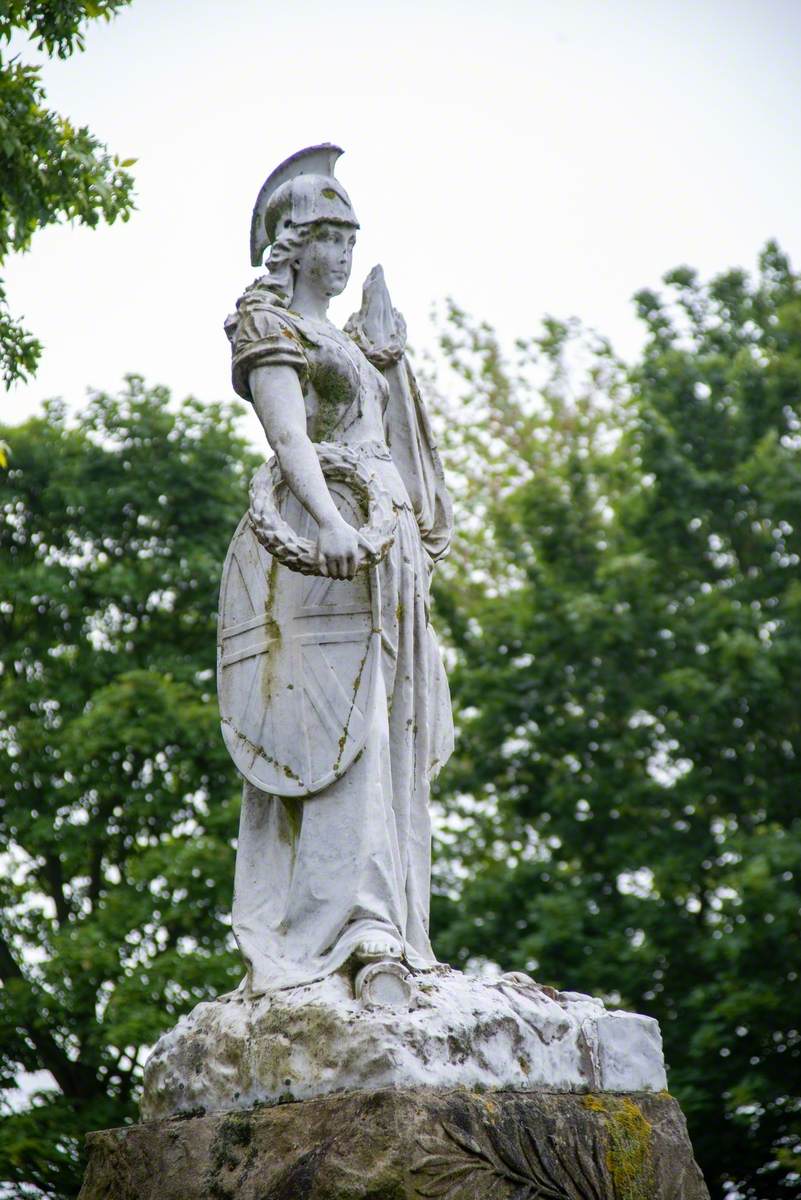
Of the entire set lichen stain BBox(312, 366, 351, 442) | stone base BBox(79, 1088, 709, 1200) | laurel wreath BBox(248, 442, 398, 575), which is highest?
lichen stain BBox(312, 366, 351, 442)

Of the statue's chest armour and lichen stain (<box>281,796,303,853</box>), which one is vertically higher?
the statue's chest armour

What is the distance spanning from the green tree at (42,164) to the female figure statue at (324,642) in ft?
12.9

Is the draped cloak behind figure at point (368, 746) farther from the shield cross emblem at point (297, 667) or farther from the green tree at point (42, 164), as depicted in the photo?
the green tree at point (42, 164)

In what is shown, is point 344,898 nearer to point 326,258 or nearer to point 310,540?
point 310,540

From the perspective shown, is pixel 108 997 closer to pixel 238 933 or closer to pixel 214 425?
pixel 214 425

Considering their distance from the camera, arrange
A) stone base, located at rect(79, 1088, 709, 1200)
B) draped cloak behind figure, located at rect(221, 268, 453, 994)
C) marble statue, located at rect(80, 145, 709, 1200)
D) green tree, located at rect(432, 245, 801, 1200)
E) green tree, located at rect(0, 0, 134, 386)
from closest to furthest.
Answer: stone base, located at rect(79, 1088, 709, 1200)
marble statue, located at rect(80, 145, 709, 1200)
draped cloak behind figure, located at rect(221, 268, 453, 994)
green tree, located at rect(0, 0, 134, 386)
green tree, located at rect(432, 245, 801, 1200)

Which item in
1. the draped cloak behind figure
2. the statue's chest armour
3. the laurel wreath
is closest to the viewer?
the draped cloak behind figure

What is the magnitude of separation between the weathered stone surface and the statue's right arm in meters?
1.38

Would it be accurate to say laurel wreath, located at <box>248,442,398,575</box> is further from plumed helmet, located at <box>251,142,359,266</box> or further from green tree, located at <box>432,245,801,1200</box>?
green tree, located at <box>432,245,801,1200</box>

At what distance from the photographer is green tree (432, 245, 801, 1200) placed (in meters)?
14.7

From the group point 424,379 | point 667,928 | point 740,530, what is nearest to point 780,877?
point 667,928

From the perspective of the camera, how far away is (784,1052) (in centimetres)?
1473

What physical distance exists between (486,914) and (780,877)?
9.73ft

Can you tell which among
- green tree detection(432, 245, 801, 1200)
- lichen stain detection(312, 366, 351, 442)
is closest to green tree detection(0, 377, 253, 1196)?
green tree detection(432, 245, 801, 1200)
